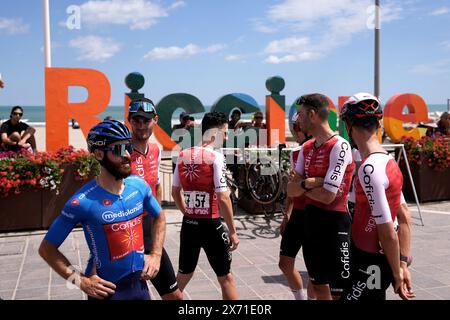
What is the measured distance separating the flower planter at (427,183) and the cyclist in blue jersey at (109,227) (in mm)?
9659

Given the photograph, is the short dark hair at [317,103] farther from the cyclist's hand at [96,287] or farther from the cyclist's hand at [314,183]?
the cyclist's hand at [96,287]

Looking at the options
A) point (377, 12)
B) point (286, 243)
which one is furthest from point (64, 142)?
point (377, 12)

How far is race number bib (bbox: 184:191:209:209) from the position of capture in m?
4.31

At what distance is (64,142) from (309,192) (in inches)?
288

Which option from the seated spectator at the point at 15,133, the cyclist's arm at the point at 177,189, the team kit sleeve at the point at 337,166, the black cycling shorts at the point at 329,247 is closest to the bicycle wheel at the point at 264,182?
the cyclist's arm at the point at 177,189

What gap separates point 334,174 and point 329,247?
62cm

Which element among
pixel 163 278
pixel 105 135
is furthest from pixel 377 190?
pixel 163 278

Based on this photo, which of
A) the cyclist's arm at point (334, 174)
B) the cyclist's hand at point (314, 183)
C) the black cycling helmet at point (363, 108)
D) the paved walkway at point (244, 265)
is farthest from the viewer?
the paved walkway at point (244, 265)

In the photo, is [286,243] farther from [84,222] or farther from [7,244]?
[7,244]

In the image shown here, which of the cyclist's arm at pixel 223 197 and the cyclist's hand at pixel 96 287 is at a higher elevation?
the cyclist's arm at pixel 223 197

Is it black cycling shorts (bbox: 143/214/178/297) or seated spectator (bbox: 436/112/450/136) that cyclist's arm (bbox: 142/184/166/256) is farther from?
seated spectator (bbox: 436/112/450/136)

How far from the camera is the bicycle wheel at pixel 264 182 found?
28.1 ft

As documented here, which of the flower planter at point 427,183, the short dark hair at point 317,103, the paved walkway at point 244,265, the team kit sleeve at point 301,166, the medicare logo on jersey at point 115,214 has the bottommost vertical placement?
the paved walkway at point 244,265

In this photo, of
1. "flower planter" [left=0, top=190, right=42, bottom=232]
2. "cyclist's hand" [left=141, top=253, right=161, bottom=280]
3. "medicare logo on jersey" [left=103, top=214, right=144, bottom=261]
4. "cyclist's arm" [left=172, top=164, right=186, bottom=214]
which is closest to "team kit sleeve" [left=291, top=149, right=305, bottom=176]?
"cyclist's arm" [left=172, top=164, right=186, bottom=214]
